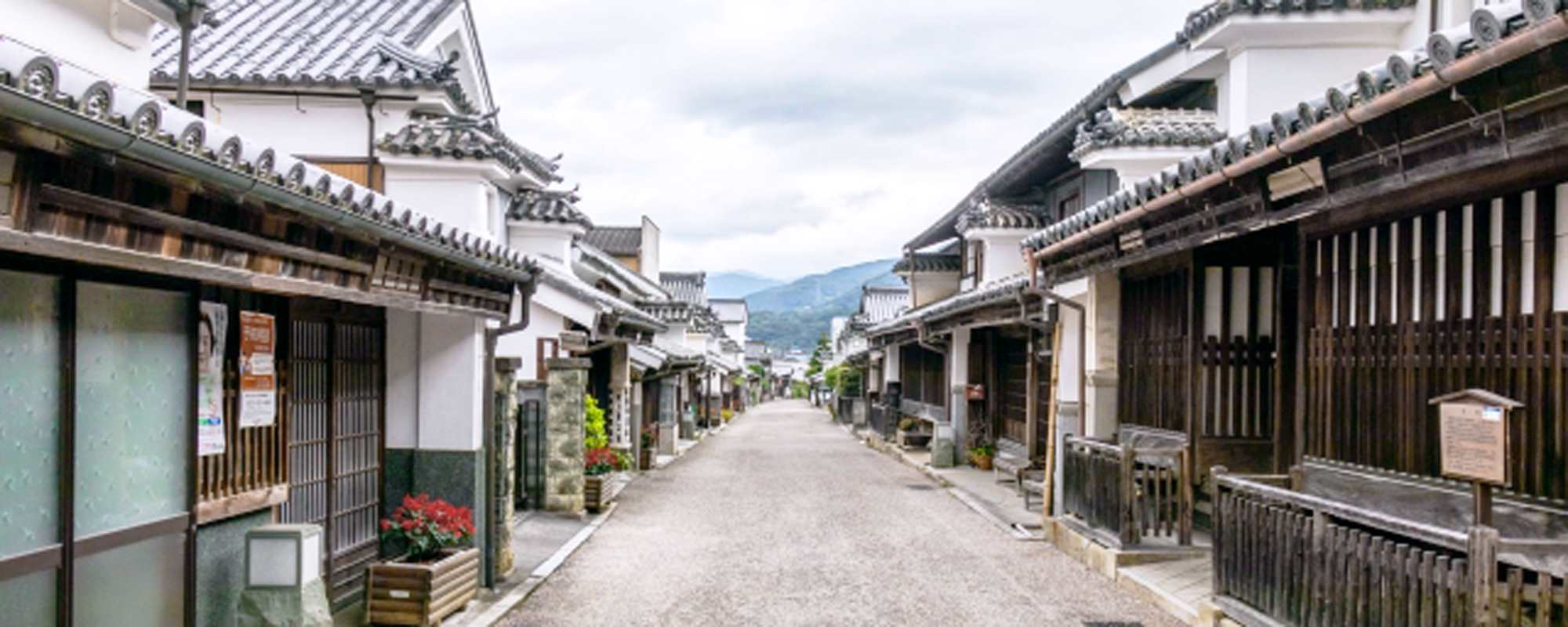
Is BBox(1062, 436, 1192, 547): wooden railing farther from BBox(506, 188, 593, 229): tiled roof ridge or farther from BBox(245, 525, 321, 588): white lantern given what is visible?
BBox(506, 188, 593, 229): tiled roof ridge

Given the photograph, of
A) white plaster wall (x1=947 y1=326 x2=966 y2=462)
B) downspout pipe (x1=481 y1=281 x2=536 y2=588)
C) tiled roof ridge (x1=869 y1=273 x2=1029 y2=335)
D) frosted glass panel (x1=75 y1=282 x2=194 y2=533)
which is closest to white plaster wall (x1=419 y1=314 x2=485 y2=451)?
downspout pipe (x1=481 y1=281 x2=536 y2=588)

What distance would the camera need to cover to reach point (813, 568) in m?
13.2

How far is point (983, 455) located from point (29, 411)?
69.2 feet

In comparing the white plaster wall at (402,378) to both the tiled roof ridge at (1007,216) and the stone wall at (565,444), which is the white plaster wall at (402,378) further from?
the tiled roof ridge at (1007,216)

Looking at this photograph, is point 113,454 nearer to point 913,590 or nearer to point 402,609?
point 402,609

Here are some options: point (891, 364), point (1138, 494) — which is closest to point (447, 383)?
point (1138, 494)

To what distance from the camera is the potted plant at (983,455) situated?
991 inches

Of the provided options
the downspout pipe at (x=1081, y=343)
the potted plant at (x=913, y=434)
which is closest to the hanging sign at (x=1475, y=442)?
the downspout pipe at (x=1081, y=343)

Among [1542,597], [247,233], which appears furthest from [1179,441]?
[247,233]

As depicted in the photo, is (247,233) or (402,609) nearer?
(247,233)

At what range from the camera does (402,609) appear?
9508 mm

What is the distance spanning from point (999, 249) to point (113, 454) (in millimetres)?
20889

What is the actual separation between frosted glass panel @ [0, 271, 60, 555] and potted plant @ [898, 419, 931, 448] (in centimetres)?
2596

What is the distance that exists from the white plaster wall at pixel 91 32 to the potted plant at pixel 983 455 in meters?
19.3
